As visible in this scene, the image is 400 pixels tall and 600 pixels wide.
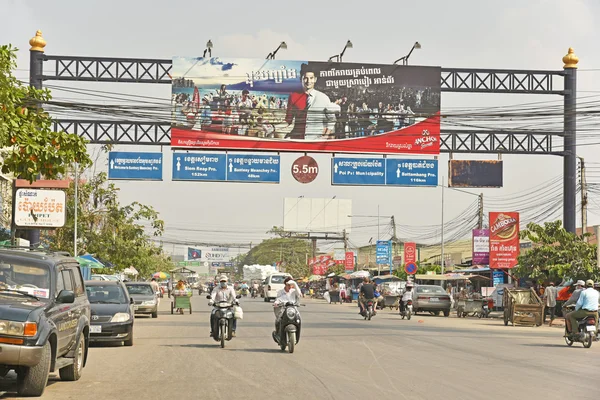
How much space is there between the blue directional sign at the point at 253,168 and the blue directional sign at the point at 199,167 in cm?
34

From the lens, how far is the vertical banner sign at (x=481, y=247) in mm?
49031

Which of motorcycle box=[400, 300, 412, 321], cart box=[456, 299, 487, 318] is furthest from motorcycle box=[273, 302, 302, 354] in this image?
cart box=[456, 299, 487, 318]

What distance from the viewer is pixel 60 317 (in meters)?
12.5

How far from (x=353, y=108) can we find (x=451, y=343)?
64.3ft

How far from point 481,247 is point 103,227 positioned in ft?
74.6

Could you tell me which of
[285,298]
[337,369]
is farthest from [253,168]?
[337,369]

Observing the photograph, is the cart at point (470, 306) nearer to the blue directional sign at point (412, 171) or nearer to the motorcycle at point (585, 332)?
the blue directional sign at point (412, 171)

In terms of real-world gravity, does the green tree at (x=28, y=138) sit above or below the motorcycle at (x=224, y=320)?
above

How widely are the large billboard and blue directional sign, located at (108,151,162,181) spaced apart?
131cm

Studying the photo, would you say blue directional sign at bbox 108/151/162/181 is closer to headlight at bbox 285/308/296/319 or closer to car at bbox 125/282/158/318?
car at bbox 125/282/158/318

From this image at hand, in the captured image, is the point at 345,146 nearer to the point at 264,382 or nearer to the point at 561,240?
the point at 561,240

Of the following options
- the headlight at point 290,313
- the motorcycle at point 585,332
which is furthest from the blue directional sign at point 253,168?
the headlight at point 290,313

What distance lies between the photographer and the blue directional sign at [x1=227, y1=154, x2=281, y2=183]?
40.5 m

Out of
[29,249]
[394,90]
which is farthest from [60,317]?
[394,90]
